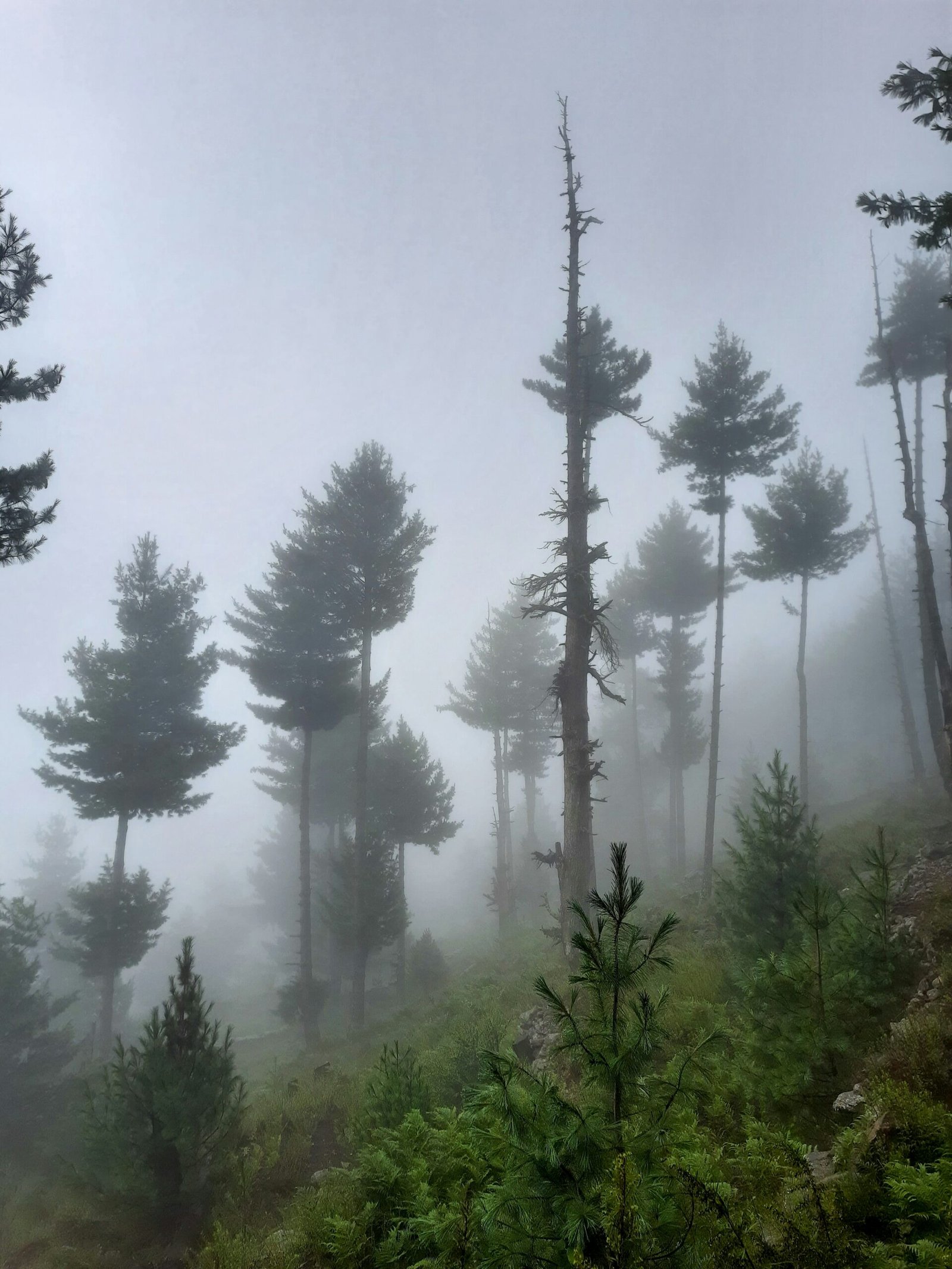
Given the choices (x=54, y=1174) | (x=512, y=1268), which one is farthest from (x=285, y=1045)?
(x=512, y=1268)

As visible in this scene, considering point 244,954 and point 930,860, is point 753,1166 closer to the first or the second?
point 930,860

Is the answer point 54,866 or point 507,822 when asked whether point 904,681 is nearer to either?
point 507,822

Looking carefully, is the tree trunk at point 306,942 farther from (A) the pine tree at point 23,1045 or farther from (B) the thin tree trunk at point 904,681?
(B) the thin tree trunk at point 904,681

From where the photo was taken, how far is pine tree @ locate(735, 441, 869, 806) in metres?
21.6

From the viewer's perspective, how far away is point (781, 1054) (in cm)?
474

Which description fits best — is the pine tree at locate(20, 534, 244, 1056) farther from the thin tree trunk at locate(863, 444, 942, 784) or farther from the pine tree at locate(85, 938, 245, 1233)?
the thin tree trunk at locate(863, 444, 942, 784)

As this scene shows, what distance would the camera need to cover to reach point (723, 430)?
19.4 metres

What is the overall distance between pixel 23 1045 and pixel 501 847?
1901 cm

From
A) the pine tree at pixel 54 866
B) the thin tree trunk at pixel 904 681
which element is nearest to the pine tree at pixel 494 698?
the thin tree trunk at pixel 904 681

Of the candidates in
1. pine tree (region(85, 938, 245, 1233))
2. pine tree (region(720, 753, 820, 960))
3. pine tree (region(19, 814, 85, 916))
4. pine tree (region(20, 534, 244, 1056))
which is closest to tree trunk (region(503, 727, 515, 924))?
pine tree (region(20, 534, 244, 1056))

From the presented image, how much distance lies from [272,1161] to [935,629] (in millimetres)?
17380

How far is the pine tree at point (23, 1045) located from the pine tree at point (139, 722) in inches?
82.7

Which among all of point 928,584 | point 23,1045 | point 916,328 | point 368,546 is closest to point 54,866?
point 23,1045

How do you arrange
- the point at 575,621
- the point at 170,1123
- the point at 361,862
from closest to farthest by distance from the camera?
the point at 170,1123 → the point at 575,621 → the point at 361,862
